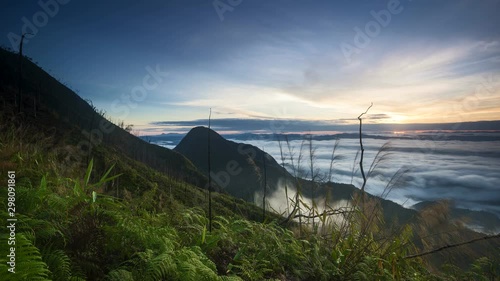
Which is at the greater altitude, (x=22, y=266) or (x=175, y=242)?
(x=22, y=266)

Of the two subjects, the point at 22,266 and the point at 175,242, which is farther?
the point at 175,242

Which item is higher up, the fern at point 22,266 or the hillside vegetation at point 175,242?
the fern at point 22,266

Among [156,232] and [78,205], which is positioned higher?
[78,205]

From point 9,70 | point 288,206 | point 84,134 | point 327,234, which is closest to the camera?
point 327,234

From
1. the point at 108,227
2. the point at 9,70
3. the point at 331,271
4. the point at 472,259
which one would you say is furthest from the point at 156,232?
the point at 9,70

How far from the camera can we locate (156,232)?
3.12 meters

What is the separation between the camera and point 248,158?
5898 mm

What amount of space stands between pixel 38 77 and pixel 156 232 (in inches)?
4172

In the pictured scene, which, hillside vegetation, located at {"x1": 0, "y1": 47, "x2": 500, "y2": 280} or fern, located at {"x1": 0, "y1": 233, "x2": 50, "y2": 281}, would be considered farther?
hillside vegetation, located at {"x1": 0, "y1": 47, "x2": 500, "y2": 280}

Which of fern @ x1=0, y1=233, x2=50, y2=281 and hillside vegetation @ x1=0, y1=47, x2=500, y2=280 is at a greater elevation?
fern @ x1=0, y1=233, x2=50, y2=281

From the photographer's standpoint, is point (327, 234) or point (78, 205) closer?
point (78, 205)

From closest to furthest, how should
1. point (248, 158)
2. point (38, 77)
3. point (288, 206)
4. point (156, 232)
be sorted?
point (156, 232)
point (288, 206)
point (248, 158)
point (38, 77)

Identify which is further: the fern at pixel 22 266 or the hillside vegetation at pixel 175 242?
the hillside vegetation at pixel 175 242

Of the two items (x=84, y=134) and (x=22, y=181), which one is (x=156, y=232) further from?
(x=84, y=134)
